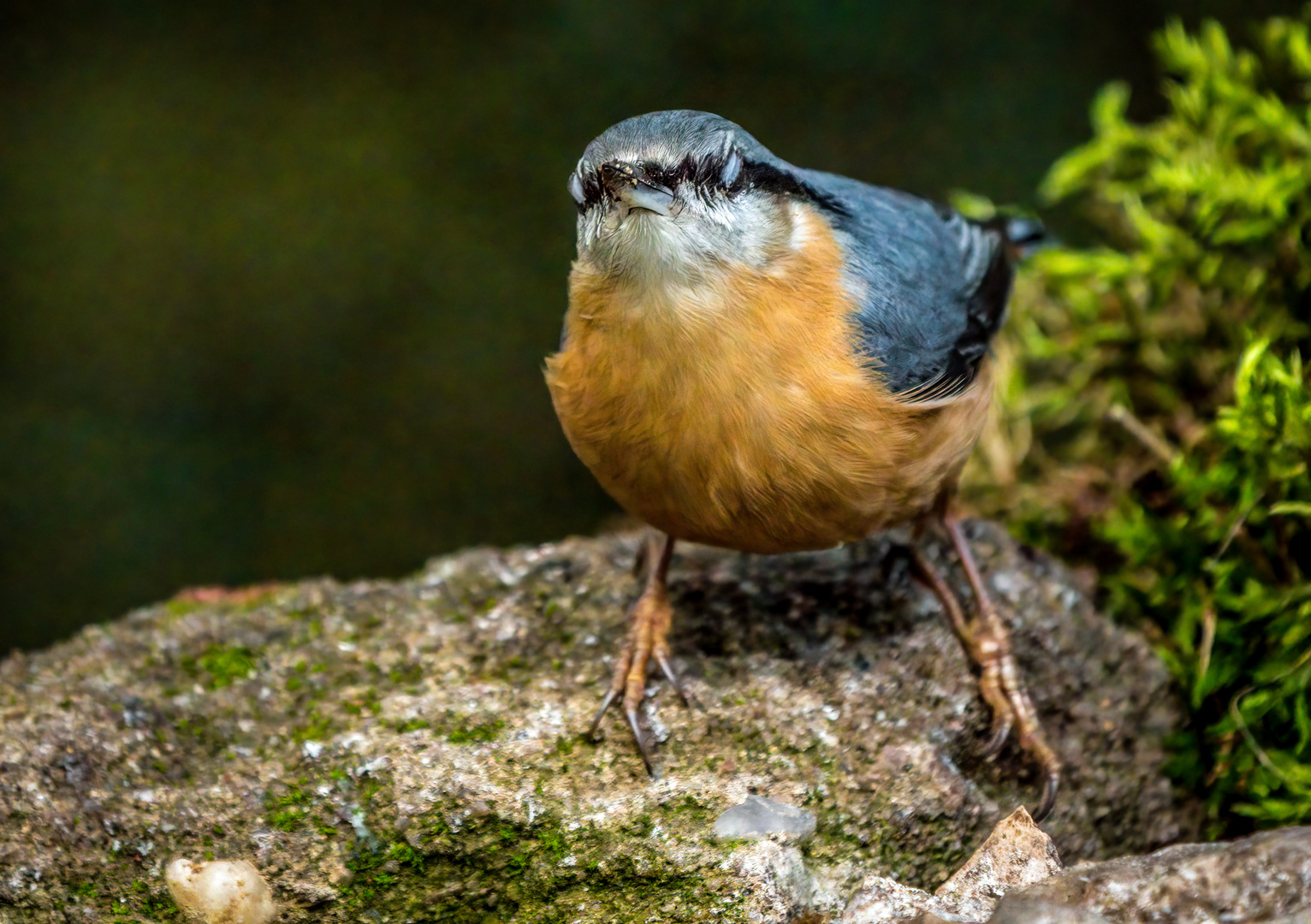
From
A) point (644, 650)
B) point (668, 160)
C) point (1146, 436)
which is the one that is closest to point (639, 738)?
point (644, 650)

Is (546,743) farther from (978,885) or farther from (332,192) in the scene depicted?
(332,192)

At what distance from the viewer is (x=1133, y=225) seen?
3865 mm

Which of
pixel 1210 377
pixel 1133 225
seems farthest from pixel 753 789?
pixel 1133 225

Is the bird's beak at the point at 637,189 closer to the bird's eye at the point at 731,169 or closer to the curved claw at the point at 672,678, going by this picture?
the bird's eye at the point at 731,169

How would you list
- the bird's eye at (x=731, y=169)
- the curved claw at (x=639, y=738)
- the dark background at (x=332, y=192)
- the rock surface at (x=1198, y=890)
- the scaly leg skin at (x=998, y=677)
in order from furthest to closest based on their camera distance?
the dark background at (x=332, y=192)
the scaly leg skin at (x=998, y=677)
the curved claw at (x=639, y=738)
the bird's eye at (x=731, y=169)
the rock surface at (x=1198, y=890)

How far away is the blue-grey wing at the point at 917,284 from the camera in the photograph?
2436mm

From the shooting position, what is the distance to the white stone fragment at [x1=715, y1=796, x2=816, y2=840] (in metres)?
2.21

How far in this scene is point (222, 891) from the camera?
2.18m

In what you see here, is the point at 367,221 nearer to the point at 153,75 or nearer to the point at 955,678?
the point at 153,75

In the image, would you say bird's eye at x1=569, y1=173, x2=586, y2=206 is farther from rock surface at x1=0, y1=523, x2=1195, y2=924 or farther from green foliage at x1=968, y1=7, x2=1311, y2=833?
green foliage at x1=968, y1=7, x2=1311, y2=833

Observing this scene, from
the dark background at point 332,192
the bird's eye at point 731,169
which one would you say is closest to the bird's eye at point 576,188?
the bird's eye at point 731,169

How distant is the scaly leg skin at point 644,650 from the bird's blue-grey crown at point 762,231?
0.73 metres

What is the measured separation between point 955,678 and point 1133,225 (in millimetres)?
1937

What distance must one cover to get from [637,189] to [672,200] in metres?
0.07
